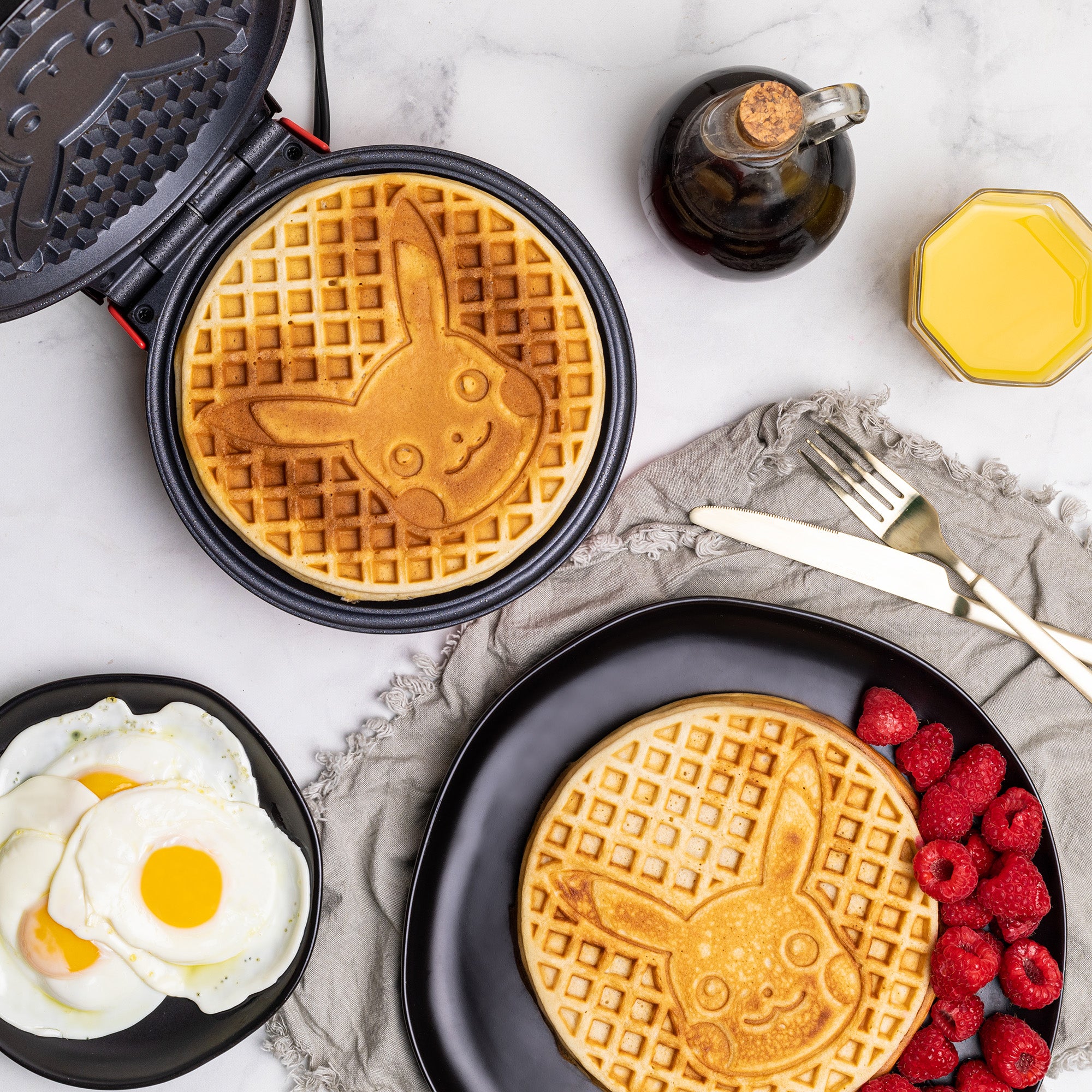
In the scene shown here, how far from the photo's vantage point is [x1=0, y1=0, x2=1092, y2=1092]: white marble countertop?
79.1 inches

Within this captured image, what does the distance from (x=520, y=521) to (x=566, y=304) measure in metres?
0.43


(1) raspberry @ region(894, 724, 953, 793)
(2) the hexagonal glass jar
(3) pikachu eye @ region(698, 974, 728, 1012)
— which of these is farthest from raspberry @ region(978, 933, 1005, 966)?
(2) the hexagonal glass jar

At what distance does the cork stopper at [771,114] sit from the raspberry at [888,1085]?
6.04 ft

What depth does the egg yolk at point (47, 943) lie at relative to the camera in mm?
1823

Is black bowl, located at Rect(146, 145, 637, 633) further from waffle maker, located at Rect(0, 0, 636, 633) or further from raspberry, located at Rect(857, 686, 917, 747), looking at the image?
raspberry, located at Rect(857, 686, 917, 747)

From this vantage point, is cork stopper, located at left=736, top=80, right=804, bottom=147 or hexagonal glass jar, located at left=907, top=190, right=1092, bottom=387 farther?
hexagonal glass jar, located at left=907, top=190, right=1092, bottom=387

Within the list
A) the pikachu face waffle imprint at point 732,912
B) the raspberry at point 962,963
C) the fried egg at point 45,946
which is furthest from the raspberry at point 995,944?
the fried egg at point 45,946

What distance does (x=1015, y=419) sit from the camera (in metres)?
2.14

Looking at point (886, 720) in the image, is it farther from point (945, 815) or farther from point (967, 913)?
point (967, 913)

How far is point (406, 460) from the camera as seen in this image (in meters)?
1.75

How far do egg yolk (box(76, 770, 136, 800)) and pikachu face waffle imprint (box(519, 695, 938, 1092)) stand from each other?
2.77 feet

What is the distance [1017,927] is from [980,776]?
1.05ft

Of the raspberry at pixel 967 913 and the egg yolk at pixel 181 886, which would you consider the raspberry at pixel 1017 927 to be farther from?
the egg yolk at pixel 181 886

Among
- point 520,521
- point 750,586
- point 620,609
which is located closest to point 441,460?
point 520,521
